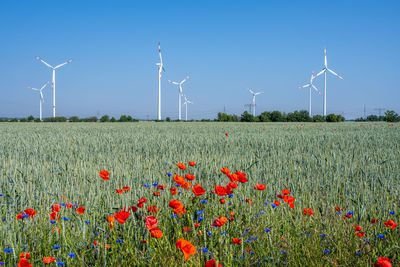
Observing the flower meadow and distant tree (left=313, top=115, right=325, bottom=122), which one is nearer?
the flower meadow

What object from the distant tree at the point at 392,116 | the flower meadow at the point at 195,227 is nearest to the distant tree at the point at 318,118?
the distant tree at the point at 392,116

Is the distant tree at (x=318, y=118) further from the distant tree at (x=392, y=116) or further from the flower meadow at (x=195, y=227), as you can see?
the flower meadow at (x=195, y=227)

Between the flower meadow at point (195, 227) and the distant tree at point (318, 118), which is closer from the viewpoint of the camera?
the flower meadow at point (195, 227)

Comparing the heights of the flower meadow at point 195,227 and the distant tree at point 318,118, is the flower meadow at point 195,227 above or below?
below

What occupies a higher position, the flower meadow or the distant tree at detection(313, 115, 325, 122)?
the distant tree at detection(313, 115, 325, 122)

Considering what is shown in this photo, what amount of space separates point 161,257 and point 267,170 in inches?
104

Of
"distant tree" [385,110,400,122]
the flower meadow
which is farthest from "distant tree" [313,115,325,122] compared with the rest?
the flower meadow

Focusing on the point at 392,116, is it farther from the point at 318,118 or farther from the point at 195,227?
the point at 195,227

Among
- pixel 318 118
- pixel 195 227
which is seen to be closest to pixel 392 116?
pixel 318 118

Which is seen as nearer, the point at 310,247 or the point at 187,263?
the point at 187,263

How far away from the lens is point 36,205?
9.47 feet

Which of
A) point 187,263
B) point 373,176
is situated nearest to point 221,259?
point 187,263

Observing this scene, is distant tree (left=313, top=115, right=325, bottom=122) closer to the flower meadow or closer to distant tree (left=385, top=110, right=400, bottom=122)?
distant tree (left=385, top=110, right=400, bottom=122)

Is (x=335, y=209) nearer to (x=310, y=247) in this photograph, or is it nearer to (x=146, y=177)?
(x=310, y=247)
